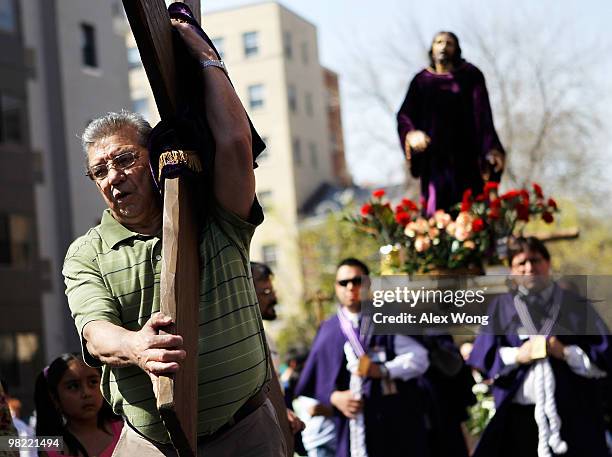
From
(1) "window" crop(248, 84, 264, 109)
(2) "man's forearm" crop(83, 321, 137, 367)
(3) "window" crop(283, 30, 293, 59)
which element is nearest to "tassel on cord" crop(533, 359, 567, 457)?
(2) "man's forearm" crop(83, 321, 137, 367)

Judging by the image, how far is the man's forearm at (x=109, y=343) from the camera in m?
3.33

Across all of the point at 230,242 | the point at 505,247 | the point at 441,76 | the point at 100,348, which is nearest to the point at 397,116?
the point at 441,76

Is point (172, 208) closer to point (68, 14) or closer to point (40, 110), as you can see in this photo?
point (40, 110)

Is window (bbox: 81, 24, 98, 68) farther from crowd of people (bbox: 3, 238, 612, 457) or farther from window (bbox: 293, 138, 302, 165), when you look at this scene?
window (bbox: 293, 138, 302, 165)

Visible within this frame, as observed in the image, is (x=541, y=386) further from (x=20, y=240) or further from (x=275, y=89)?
(x=275, y=89)

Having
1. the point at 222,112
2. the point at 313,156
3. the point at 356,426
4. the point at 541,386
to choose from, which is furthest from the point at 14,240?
the point at 313,156

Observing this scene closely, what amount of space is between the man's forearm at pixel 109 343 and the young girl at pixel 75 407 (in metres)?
2.31

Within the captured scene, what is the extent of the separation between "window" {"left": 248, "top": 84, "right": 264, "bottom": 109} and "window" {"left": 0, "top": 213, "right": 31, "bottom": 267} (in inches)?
1230

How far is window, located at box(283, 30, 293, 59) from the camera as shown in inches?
2333

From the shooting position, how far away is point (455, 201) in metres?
7.70

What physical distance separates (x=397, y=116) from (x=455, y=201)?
26.6 inches

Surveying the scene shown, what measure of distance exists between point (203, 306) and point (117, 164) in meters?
0.53

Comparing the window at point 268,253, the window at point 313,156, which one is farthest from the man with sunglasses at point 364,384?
the window at point 313,156

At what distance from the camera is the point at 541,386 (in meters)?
6.83
